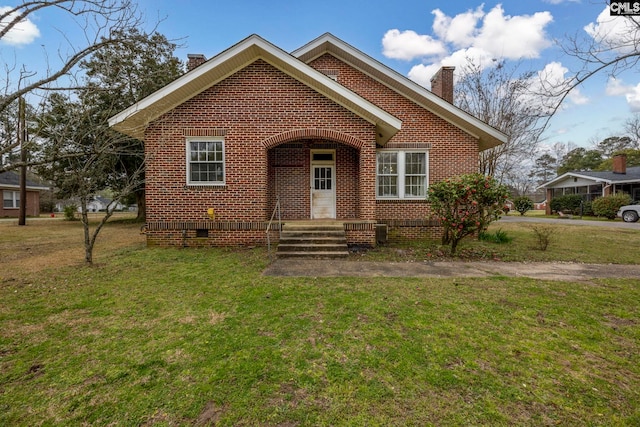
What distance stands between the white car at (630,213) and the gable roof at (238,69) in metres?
21.9

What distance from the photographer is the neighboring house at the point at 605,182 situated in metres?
24.1

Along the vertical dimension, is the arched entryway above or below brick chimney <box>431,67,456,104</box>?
below

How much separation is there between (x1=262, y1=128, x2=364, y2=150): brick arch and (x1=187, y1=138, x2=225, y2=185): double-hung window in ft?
4.97

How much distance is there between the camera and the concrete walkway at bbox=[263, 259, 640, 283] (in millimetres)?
5855

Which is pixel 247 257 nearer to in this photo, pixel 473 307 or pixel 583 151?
pixel 473 307

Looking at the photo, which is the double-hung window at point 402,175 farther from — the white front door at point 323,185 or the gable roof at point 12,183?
the gable roof at point 12,183

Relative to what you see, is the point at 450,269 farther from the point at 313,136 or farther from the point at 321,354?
the point at 313,136

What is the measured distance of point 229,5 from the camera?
34.6 feet

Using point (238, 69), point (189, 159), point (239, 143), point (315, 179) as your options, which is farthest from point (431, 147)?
point (189, 159)

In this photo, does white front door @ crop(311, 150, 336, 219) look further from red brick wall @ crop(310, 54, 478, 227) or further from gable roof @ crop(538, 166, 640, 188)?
gable roof @ crop(538, 166, 640, 188)

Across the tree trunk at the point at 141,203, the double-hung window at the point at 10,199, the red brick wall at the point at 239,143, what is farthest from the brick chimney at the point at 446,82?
the double-hung window at the point at 10,199

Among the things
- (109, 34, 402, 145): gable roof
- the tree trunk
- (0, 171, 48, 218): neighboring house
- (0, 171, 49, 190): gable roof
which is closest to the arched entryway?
(109, 34, 402, 145): gable roof

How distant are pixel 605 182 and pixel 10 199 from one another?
56088 mm

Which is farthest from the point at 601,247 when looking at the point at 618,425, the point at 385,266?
the point at 618,425
